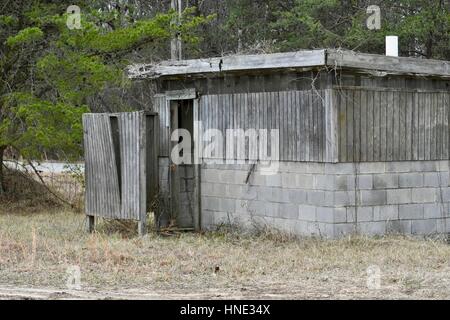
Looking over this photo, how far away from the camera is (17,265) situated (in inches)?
429

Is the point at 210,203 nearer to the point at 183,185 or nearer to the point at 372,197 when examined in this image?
the point at 183,185

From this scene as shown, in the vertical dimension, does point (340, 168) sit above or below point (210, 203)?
above

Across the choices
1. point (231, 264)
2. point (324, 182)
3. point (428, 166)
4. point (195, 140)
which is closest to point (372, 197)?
point (324, 182)

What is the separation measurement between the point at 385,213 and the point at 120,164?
4.68 meters

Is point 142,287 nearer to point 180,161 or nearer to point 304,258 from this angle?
point 304,258

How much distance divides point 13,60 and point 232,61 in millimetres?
8576

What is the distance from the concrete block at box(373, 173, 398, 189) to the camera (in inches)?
501

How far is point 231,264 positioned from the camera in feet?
35.3

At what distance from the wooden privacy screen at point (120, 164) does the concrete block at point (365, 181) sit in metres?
3.69

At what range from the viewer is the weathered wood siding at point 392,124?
1253 cm

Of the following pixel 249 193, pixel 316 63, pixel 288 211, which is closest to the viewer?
pixel 316 63

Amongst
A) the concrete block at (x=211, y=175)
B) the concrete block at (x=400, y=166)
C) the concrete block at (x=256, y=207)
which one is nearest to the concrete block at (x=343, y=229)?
the concrete block at (x=400, y=166)

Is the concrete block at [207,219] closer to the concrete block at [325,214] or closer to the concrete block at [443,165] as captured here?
the concrete block at [325,214]
